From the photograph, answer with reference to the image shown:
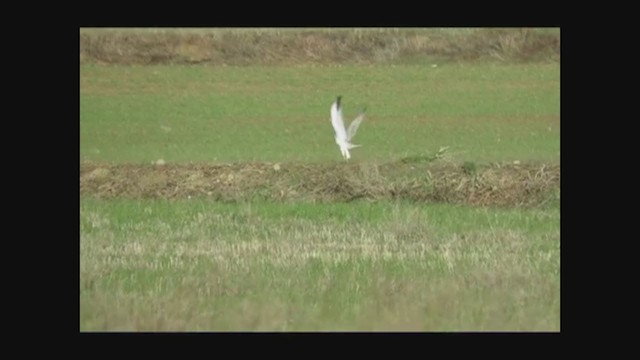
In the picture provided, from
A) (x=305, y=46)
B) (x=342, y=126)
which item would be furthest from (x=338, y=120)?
(x=305, y=46)

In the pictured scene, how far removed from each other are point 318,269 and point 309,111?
63.6 ft

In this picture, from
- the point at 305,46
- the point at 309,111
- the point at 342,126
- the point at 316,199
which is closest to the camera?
the point at 316,199

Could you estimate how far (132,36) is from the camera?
3547 centimetres

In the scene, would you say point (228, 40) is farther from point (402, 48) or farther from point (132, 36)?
point (402, 48)

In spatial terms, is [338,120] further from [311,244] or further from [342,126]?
[311,244]

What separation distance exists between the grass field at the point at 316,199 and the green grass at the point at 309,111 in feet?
0.32

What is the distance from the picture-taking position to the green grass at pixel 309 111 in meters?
23.1

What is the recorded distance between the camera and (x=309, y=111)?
28.8 meters

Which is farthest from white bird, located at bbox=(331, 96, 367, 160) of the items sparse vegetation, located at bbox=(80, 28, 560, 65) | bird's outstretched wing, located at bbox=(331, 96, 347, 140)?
sparse vegetation, located at bbox=(80, 28, 560, 65)

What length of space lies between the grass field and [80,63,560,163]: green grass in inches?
3.9

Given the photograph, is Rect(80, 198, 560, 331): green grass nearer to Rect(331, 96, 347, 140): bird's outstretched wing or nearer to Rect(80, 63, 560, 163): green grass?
Rect(331, 96, 347, 140): bird's outstretched wing

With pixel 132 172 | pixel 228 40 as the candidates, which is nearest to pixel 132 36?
pixel 228 40

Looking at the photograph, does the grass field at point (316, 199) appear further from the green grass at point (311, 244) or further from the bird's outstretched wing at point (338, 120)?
the bird's outstretched wing at point (338, 120)

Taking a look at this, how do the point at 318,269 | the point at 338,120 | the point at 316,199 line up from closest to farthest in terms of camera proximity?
the point at 318,269, the point at 316,199, the point at 338,120
